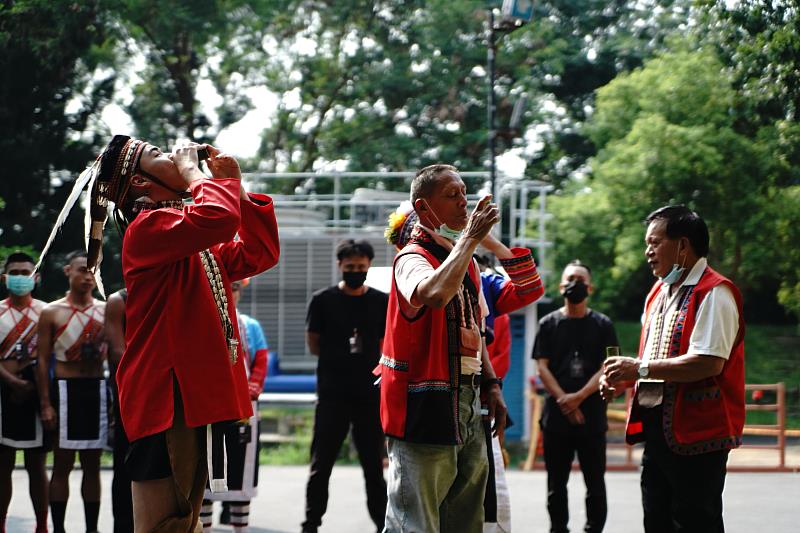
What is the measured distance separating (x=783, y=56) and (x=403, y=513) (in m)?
4.75

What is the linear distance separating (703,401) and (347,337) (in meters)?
3.39

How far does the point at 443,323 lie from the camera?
173 inches

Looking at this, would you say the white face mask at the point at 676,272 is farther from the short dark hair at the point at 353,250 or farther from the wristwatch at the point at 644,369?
the short dark hair at the point at 353,250

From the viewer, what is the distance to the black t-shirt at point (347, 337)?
301 inches

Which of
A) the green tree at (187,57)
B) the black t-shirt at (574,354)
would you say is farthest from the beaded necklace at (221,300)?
the green tree at (187,57)

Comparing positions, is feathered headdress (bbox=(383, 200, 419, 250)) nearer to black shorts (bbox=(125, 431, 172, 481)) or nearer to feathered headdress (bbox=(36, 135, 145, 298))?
feathered headdress (bbox=(36, 135, 145, 298))

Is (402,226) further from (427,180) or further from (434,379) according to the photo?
(434,379)

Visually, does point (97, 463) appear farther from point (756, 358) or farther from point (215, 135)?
point (756, 358)

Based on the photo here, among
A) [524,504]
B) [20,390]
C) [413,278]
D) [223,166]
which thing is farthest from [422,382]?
[524,504]

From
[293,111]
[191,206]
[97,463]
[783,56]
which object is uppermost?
[293,111]

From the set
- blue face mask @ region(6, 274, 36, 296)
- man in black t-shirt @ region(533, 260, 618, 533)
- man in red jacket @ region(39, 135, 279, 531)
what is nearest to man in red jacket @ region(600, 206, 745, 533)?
man in red jacket @ region(39, 135, 279, 531)

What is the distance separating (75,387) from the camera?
734cm

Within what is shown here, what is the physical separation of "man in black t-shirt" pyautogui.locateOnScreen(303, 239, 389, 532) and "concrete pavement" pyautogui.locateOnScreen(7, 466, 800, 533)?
820mm

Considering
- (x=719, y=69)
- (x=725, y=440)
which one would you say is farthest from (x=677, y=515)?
(x=719, y=69)
